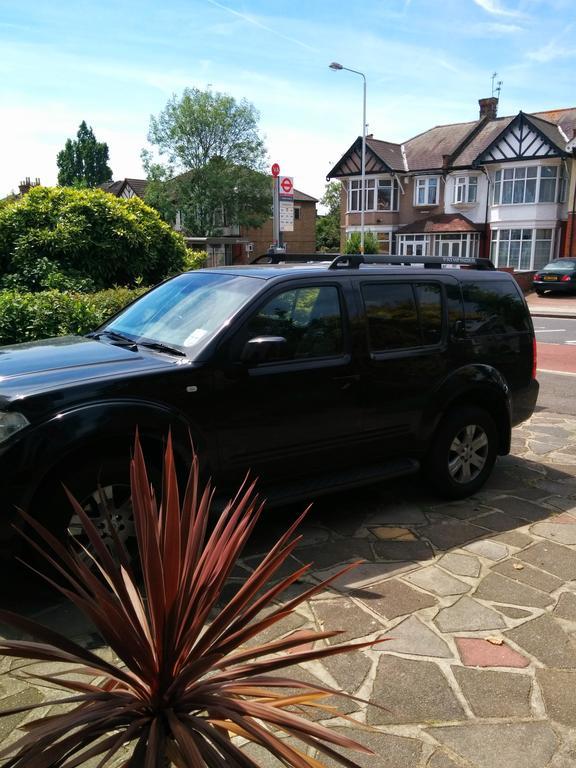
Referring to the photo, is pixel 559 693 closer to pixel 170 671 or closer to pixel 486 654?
pixel 486 654

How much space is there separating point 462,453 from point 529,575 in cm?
134

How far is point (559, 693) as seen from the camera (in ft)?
9.30

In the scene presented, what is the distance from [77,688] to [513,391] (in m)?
4.57

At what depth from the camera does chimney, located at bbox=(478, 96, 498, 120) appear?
4069 centimetres

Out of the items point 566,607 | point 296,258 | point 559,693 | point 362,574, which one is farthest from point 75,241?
point 559,693

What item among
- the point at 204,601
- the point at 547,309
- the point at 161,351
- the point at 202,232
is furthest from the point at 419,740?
the point at 202,232

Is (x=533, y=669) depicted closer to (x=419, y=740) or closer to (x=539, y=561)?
(x=419, y=740)

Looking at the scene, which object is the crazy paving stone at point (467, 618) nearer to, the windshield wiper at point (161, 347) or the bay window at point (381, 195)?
the windshield wiper at point (161, 347)

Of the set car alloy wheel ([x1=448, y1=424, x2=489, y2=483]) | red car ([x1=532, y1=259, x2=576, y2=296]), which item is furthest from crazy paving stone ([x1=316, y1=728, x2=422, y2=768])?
red car ([x1=532, y1=259, x2=576, y2=296])

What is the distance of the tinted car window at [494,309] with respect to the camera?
5.16 metres

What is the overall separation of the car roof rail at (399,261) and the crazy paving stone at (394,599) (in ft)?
7.26

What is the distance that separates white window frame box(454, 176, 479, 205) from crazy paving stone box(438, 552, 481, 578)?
37.6 m

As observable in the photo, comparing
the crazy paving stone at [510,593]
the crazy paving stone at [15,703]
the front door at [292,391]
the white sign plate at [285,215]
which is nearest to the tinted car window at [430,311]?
the front door at [292,391]

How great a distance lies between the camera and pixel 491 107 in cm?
4081
